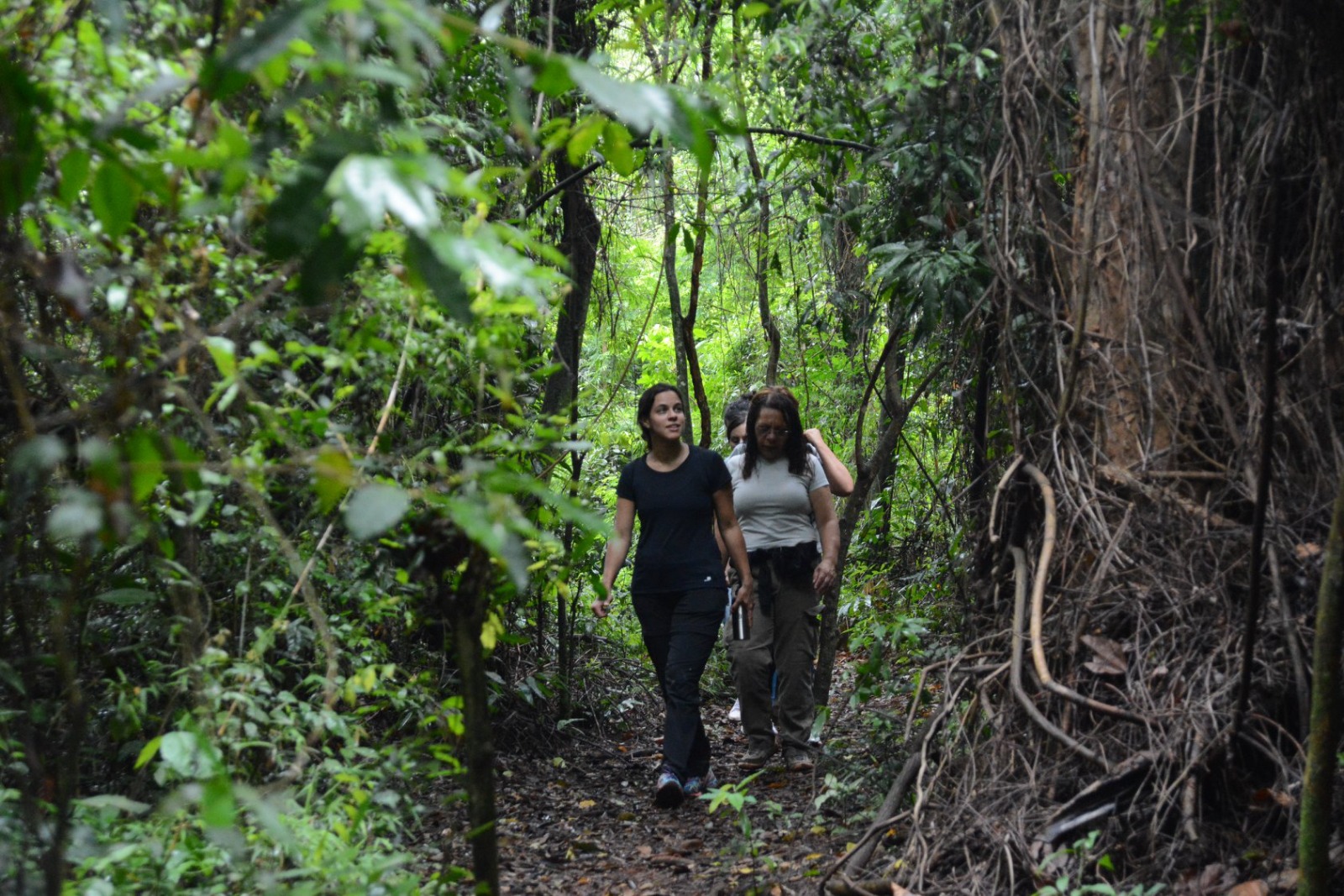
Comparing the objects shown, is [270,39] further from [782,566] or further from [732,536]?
[782,566]

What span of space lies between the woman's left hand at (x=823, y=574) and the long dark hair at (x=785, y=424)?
499 millimetres

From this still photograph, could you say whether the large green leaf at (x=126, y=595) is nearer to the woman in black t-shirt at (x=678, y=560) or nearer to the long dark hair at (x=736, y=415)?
the woman in black t-shirt at (x=678, y=560)

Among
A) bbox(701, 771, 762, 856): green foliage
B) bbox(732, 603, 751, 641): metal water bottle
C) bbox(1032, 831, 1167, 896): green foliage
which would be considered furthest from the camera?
bbox(732, 603, 751, 641): metal water bottle

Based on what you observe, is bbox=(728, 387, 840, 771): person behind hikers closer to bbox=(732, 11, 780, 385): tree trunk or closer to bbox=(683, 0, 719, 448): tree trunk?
bbox=(683, 0, 719, 448): tree trunk

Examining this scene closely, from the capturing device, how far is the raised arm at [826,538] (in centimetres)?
621

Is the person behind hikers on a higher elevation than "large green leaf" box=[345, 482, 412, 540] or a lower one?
lower

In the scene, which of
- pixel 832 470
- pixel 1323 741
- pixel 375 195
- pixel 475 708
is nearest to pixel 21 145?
pixel 375 195

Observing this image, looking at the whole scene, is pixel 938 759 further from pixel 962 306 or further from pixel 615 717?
pixel 615 717

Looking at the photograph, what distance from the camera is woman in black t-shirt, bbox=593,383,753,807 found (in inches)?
223

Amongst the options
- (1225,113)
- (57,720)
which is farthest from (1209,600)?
(57,720)

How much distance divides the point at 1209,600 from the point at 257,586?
300cm

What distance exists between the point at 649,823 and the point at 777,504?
180 centimetres

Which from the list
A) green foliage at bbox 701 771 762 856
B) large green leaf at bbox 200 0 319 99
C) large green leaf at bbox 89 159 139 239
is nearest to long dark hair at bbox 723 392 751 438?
green foliage at bbox 701 771 762 856

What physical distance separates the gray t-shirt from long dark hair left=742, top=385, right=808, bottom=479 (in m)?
0.04
